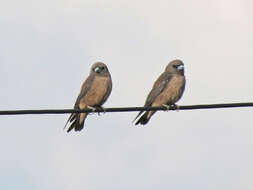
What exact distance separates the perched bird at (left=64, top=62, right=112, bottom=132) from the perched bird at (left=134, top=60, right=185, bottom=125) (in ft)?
2.20

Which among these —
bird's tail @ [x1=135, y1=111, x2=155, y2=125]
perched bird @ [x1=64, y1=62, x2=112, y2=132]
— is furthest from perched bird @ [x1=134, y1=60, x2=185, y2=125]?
perched bird @ [x1=64, y1=62, x2=112, y2=132]

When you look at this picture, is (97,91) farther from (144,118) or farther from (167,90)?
(167,90)

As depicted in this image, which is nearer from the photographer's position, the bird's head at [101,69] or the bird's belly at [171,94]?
the bird's belly at [171,94]

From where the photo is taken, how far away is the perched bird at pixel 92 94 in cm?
1245

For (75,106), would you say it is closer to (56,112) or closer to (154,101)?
(154,101)

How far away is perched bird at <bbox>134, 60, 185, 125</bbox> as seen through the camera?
12414 millimetres

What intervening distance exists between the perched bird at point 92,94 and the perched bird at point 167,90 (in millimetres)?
672

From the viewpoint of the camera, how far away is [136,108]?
868 cm

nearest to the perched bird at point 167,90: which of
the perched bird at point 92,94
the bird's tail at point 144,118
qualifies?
the bird's tail at point 144,118

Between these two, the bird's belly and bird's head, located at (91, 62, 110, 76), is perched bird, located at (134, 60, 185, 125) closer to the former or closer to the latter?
the bird's belly

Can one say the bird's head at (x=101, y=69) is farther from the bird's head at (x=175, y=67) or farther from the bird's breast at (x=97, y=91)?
the bird's head at (x=175, y=67)

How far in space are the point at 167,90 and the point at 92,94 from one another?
3.74 ft

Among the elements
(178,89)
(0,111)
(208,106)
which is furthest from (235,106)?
(178,89)

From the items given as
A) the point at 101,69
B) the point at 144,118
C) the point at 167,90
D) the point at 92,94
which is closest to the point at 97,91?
the point at 92,94
